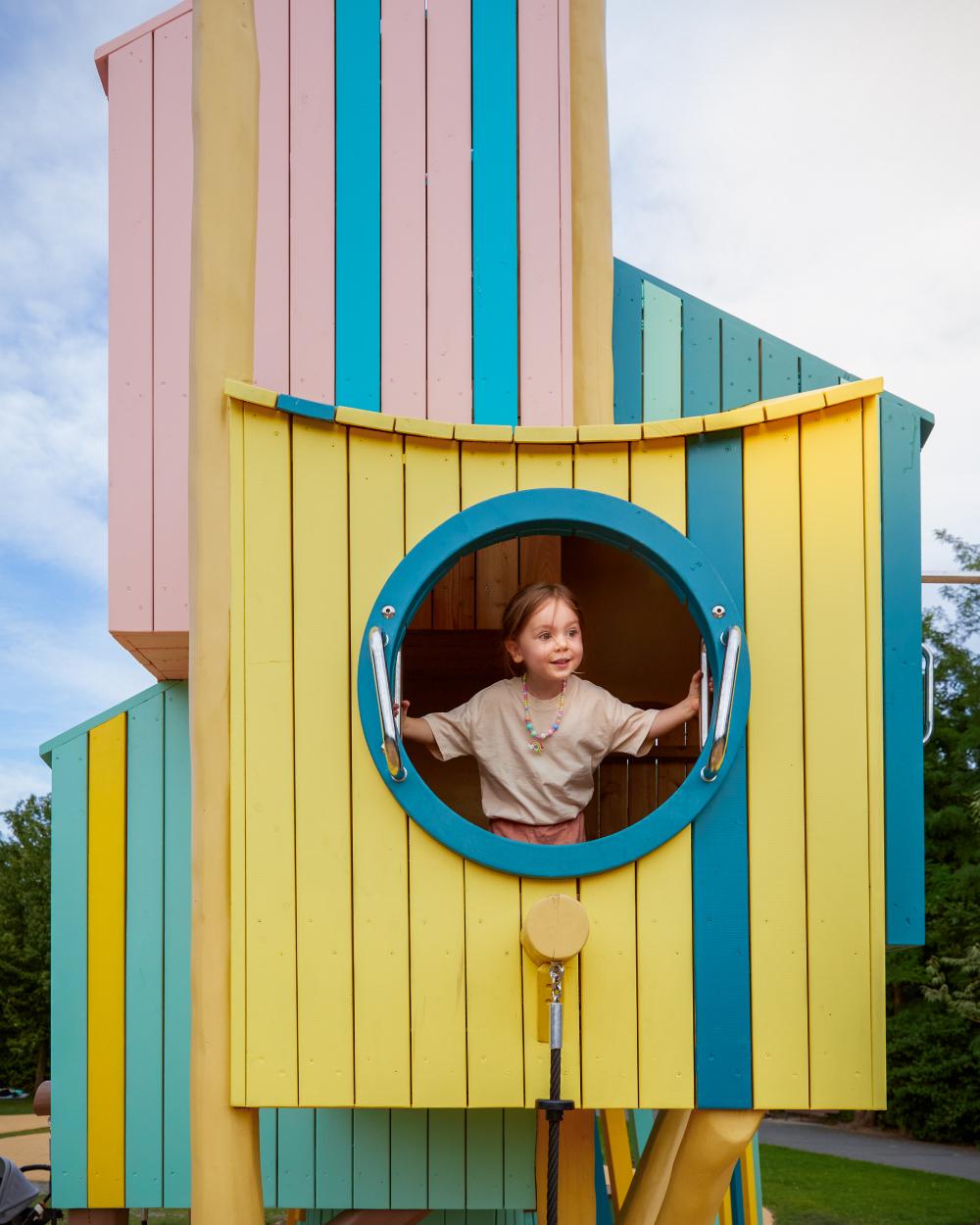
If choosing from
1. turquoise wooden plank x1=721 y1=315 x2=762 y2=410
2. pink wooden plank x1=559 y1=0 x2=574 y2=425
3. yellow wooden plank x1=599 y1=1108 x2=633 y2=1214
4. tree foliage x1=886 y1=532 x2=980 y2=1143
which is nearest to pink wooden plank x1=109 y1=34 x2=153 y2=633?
pink wooden plank x1=559 y1=0 x2=574 y2=425

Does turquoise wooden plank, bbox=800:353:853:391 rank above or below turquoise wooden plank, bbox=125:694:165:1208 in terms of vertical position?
above

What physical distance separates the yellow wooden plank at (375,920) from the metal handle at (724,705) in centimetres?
74

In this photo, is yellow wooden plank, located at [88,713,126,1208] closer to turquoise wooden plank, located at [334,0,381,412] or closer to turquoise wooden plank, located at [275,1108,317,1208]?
turquoise wooden plank, located at [275,1108,317,1208]

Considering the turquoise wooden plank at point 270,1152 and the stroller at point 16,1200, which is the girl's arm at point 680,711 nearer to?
the turquoise wooden plank at point 270,1152

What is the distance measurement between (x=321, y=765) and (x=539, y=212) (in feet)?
7.80

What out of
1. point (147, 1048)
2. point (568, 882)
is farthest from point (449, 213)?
point (147, 1048)

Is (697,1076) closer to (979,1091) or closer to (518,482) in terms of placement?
(518,482)

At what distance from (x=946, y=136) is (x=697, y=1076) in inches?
742

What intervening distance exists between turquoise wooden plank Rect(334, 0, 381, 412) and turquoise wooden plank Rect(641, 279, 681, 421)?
4.89 ft

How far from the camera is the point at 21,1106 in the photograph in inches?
993

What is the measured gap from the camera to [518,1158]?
4.83 metres

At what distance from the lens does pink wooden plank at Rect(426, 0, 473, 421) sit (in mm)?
4418

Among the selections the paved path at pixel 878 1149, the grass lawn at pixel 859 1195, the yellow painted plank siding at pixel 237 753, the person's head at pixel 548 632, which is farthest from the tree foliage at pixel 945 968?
the yellow painted plank siding at pixel 237 753

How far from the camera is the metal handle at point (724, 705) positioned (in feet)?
9.65
